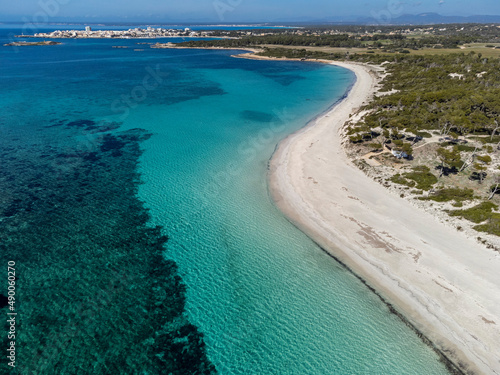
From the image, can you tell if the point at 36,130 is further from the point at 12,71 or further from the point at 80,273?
the point at 12,71

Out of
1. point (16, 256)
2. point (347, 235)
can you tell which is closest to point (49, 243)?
point (16, 256)

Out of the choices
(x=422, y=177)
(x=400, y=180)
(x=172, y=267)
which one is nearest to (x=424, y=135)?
(x=422, y=177)

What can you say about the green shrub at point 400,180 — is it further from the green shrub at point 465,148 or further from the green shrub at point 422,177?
the green shrub at point 465,148

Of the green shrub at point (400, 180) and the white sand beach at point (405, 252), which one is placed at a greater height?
the green shrub at point (400, 180)

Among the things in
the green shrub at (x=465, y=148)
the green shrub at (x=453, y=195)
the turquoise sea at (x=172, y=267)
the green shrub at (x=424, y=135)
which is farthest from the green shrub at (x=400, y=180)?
the turquoise sea at (x=172, y=267)

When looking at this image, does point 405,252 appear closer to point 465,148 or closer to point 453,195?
point 453,195

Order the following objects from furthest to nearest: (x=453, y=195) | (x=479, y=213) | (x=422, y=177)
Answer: (x=422, y=177), (x=453, y=195), (x=479, y=213)

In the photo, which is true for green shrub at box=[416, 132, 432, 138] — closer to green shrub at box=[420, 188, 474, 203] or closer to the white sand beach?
the white sand beach
